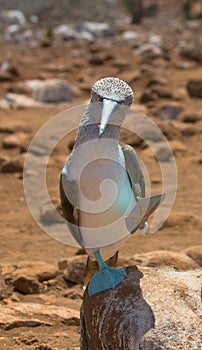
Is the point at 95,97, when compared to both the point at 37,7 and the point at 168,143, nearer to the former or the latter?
the point at 168,143

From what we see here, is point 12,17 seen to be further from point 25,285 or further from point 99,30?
point 25,285

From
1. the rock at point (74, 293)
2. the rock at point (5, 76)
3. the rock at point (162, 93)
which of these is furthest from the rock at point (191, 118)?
the rock at point (74, 293)

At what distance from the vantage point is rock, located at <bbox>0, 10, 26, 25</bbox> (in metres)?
32.4

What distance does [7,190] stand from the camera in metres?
9.12

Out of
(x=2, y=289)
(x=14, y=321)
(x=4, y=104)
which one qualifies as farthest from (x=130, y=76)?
(x=14, y=321)

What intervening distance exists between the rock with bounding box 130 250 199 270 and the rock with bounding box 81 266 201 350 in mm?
1521

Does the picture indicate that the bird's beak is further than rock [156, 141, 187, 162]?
No

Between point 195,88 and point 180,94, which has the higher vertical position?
point 195,88

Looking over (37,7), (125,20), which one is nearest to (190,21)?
(125,20)

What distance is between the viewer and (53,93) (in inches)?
560

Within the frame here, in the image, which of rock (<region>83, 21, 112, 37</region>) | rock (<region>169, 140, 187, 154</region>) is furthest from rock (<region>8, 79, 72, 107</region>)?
rock (<region>83, 21, 112, 37</region>)

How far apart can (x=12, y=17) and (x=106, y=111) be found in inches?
1187

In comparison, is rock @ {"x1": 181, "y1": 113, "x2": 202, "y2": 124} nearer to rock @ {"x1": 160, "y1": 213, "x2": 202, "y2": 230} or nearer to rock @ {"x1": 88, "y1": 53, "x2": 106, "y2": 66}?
rock @ {"x1": 160, "y1": 213, "x2": 202, "y2": 230}

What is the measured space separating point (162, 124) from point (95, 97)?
763cm
